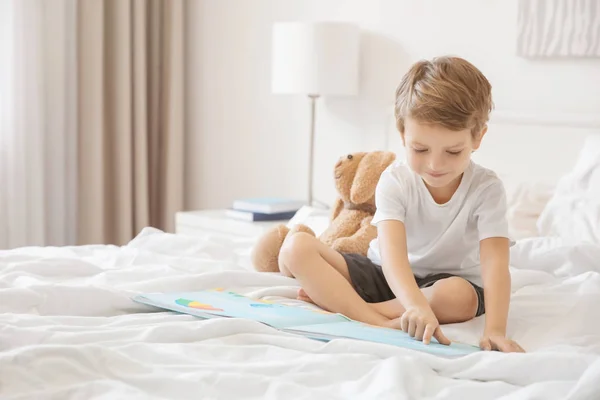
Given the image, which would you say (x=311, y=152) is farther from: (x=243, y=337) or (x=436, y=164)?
(x=243, y=337)

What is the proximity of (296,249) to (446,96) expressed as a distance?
46cm

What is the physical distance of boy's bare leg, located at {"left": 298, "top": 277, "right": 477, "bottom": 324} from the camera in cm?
177

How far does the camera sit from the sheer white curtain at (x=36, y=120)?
147 inches

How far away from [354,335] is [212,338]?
0.80 feet

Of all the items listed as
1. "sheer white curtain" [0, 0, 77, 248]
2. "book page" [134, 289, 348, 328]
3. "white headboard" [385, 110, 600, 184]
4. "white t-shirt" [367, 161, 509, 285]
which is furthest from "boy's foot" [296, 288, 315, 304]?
"sheer white curtain" [0, 0, 77, 248]

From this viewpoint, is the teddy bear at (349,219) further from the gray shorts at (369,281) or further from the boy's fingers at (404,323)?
the boy's fingers at (404,323)

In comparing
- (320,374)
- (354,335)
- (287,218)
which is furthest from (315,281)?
(287,218)

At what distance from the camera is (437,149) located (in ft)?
5.57

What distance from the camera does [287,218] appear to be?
343 cm

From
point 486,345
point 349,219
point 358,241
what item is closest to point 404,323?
point 486,345

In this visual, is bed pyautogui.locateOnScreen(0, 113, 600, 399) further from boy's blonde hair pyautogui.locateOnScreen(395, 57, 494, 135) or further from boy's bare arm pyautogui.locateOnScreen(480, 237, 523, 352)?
boy's blonde hair pyautogui.locateOnScreen(395, 57, 494, 135)

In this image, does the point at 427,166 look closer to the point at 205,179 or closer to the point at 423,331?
the point at 423,331

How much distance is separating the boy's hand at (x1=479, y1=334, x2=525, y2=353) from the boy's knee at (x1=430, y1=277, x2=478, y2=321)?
20cm

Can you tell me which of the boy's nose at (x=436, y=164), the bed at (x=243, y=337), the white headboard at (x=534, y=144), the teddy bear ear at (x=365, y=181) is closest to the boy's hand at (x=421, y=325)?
the bed at (x=243, y=337)
